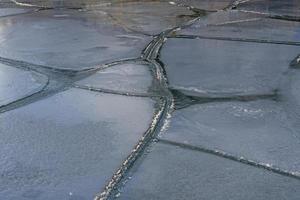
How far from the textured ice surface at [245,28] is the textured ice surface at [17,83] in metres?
1.35

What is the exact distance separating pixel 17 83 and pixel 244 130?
119 centimetres

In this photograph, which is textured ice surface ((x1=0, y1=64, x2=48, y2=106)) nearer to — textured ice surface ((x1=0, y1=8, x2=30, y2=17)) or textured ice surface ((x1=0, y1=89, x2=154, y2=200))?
textured ice surface ((x1=0, y1=89, x2=154, y2=200))

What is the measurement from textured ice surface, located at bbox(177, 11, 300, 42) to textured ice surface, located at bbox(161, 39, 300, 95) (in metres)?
0.24

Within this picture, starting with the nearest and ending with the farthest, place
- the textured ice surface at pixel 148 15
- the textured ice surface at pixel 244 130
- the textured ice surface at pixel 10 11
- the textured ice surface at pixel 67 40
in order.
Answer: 1. the textured ice surface at pixel 244 130
2. the textured ice surface at pixel 67 40
3. the textured ice surface at pixel 148 15
4. the textured ice surface at pixel 10 11

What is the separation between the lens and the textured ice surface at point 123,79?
7.69 ft

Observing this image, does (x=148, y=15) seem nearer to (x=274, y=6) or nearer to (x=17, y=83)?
(x=274, y=6)

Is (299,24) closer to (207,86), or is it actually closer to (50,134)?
(207,86)

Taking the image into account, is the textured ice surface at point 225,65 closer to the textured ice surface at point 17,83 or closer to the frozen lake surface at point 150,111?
the frozen lake surface at point 150,111

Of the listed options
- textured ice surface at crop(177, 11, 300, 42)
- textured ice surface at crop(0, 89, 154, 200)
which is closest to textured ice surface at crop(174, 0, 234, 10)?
textured ice surface at crop(177, 11, 300, 42)

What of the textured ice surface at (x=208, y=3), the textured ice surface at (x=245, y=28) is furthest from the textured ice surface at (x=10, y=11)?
the textured ice surface at (x=245, y=28)

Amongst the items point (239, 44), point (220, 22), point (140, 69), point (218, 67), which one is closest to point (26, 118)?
point (140, 69)

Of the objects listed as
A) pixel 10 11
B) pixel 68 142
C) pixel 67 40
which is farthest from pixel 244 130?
pixel 10 11

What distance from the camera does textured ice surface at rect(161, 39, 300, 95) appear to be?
234 cm

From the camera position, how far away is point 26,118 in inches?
78.5
